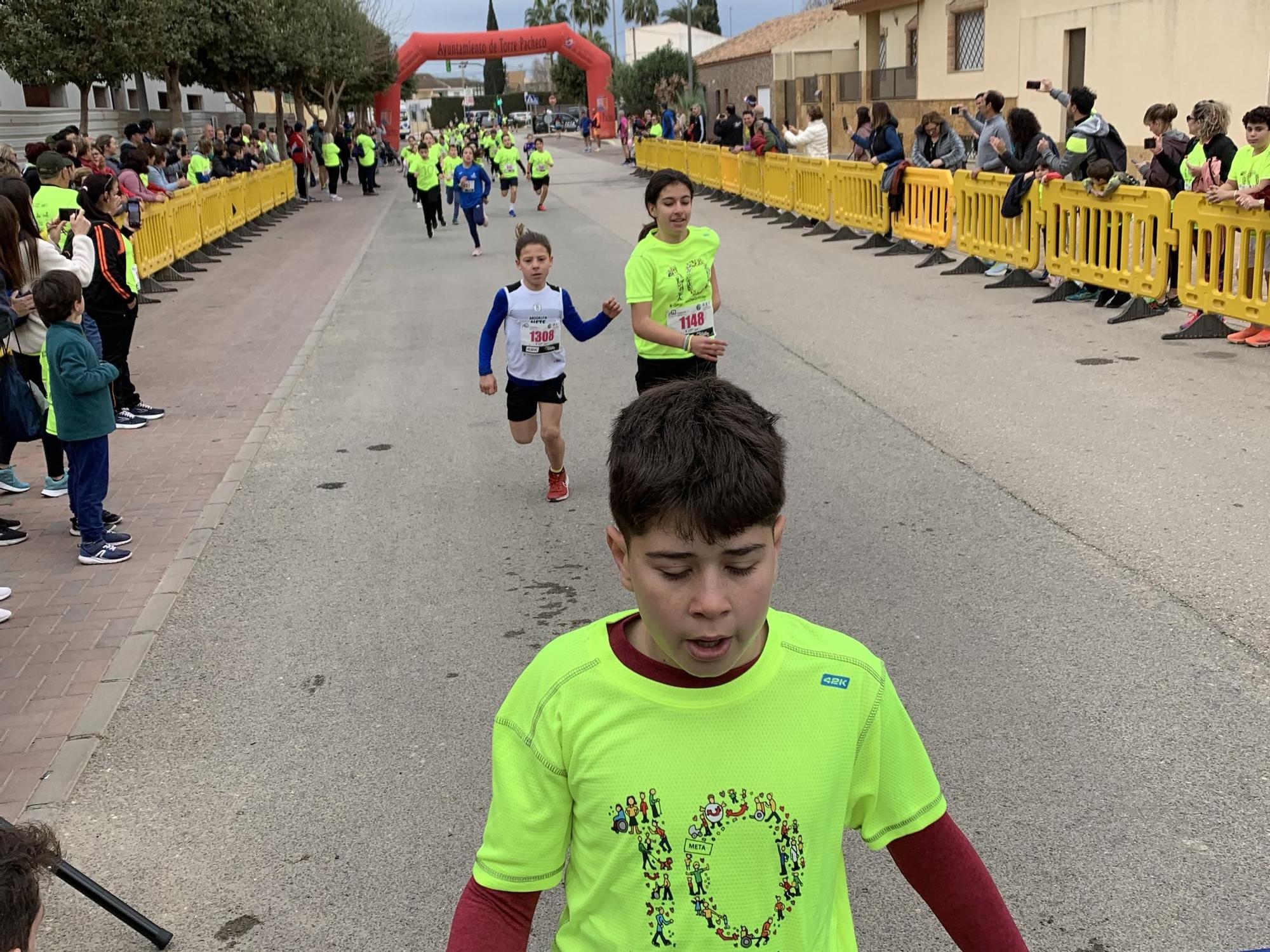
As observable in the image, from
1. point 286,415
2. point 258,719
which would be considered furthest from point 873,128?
point 258,719

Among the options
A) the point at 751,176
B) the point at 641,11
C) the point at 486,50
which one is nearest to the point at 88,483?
the point at 751,176

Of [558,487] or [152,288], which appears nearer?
[558,487]

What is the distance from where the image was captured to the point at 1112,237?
42.8ft

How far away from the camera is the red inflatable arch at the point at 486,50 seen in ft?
209

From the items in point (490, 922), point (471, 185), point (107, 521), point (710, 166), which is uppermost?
point (710, 166)

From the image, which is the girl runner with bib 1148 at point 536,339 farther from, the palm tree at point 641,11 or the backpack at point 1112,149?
the palm tree at point 641,11

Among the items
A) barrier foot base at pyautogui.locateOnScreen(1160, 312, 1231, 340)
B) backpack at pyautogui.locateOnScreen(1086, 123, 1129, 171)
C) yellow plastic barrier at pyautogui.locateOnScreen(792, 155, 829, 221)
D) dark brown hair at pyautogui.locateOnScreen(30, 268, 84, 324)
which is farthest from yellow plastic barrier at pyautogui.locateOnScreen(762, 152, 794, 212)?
dark brown hair at pyautogui.locateOnScreen(30, 268, 84, 324)

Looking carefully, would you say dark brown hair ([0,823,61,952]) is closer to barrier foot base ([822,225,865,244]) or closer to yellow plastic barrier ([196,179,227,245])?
barrier foot base ([822,225,865,244])

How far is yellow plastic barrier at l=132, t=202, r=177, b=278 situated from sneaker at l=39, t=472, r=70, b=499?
9693mm

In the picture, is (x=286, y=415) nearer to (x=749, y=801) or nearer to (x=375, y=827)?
(x=375, y=827)

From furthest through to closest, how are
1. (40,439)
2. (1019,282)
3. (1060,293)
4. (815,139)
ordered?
(815,139), (1019,282), (1060,293), (40,439)

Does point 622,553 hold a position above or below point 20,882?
above

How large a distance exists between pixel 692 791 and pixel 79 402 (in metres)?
6.02

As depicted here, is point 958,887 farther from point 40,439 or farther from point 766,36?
point 766,36
